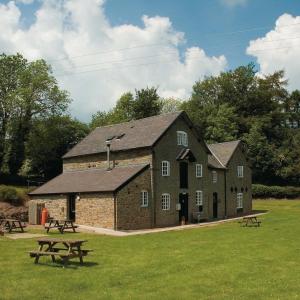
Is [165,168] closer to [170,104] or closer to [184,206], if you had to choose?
[184,206]

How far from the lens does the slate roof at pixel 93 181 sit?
35.5 metres

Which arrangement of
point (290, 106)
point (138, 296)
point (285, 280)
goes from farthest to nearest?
point (290, 106)
point (285, 280)
point (138, 296)

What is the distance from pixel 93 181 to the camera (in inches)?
1505

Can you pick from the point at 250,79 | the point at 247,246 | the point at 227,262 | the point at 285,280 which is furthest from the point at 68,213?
the point at 250,79

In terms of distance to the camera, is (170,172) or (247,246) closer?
(247,246)

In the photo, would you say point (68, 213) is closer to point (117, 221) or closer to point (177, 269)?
point (117, 221)

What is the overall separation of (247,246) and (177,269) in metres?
7.36

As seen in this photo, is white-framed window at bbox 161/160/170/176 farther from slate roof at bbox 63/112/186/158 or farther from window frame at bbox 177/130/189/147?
window frame at bbox 177/130/189/147

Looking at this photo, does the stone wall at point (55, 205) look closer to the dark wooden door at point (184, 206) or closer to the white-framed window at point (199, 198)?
the dark wooden door at point (184, 206)

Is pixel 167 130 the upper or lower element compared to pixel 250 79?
lower

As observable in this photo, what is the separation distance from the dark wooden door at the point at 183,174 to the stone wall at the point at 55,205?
33.4 feet

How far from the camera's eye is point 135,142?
131 ft

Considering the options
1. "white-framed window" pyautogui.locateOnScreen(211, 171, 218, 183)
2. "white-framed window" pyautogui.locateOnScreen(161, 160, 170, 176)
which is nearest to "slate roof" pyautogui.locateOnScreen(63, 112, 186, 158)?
"white-framed window" pyautogui.locateOnScreen(161, 160, 170, 176)

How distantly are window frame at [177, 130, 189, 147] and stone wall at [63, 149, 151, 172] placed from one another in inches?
166
